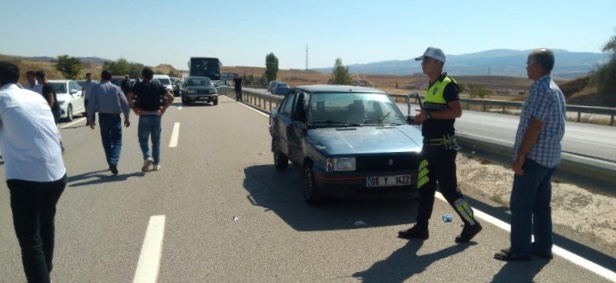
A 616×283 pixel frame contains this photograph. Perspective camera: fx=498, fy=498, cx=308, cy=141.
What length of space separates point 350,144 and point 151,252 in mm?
2685

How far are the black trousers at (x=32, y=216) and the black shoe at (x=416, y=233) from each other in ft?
10.9

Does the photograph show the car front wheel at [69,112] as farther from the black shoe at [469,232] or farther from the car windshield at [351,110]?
the black shoe at [469,232]

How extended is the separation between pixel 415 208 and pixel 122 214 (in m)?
3.69

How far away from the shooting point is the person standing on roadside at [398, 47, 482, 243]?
4914mm

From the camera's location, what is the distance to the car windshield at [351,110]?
723 cm

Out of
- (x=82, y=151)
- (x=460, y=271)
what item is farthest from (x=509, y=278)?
(x=82, y=151)

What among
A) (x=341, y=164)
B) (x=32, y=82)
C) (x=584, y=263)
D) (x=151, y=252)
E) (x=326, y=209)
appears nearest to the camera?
(x=584, y=263)

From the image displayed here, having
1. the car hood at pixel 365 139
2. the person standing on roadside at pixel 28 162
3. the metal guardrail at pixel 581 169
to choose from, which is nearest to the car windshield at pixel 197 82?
the car hood at pixel 365 139

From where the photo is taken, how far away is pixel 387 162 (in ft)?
19.7

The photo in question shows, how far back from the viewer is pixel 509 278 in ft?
13.6

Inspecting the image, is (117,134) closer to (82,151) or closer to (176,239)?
(82,151)

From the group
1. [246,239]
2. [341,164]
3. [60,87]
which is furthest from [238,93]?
[246,239]

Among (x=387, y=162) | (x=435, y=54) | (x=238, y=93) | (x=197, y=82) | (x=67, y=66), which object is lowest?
(x=238, y=93)

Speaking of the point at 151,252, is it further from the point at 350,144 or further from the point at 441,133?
the point at 441,133
